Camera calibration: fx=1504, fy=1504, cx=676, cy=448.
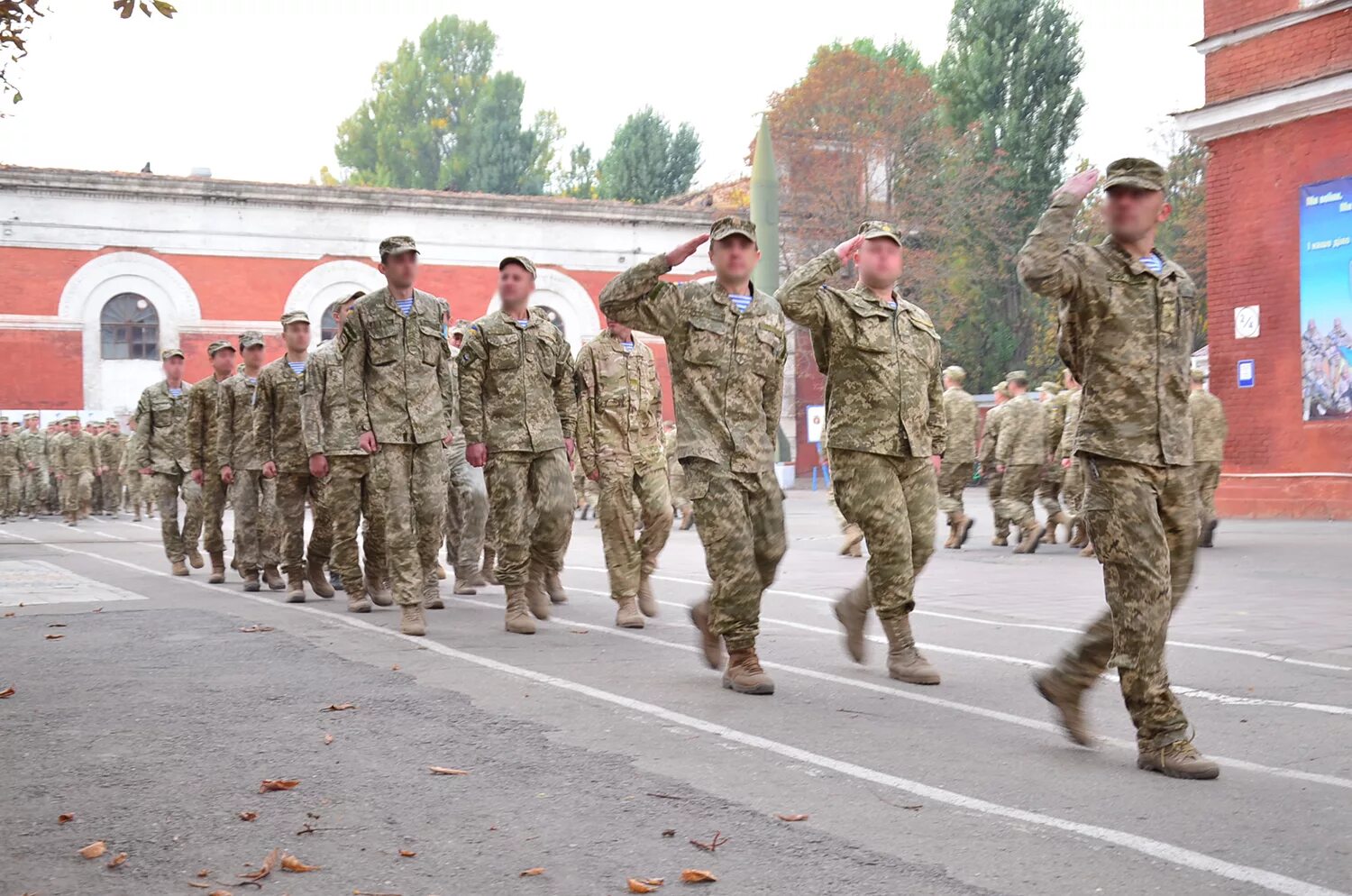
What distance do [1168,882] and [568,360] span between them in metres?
6.90

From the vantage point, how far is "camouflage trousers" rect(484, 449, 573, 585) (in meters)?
10.0

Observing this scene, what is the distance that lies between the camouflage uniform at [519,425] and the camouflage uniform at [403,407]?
0.27 m

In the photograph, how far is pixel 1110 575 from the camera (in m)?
5.90

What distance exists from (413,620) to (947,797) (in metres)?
5.25

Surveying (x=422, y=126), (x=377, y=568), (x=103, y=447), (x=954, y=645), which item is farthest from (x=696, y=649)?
(x=422, y=126)

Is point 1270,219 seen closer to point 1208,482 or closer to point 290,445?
point 1208,482

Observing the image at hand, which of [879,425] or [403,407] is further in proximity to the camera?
[403,407]

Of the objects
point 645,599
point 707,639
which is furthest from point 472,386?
point 707,639

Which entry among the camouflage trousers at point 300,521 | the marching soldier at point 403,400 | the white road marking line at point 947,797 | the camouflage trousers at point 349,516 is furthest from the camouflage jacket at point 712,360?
the camouflage trousers at point 300,521

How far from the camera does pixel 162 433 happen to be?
15711 millimetres

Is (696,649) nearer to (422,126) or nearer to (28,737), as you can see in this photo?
(28,737)

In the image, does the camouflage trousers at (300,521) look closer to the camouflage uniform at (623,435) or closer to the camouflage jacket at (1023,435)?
the camouflage uniform at (623,435)

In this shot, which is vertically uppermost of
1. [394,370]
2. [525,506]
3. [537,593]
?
[394,370]

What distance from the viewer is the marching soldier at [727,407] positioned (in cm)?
759
